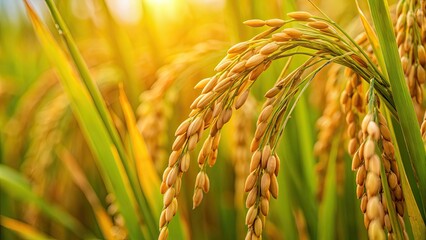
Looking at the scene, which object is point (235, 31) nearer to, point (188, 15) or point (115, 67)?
point (115, 67)

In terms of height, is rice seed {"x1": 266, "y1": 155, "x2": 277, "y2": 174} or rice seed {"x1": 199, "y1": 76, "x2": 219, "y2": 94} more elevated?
rice seed {"x1": 199, "y1": 76, "x2": 219, "y2": 94}

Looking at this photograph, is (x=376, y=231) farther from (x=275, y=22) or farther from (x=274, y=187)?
(x=275, y=22)

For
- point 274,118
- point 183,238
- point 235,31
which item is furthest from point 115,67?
point 274,118

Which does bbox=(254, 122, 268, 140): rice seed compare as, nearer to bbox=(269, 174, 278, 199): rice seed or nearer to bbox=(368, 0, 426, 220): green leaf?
bbox=(269, 174, 278, 199): rice seed

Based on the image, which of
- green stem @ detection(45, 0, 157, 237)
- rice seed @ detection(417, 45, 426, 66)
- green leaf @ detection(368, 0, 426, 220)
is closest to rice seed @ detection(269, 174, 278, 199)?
green leaf @ detection(368, 0, 426, 220)

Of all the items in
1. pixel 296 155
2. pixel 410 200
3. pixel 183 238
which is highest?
pixel 410 200

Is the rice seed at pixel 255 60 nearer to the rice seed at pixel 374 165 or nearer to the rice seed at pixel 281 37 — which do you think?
the rice seed at pixel 281 37

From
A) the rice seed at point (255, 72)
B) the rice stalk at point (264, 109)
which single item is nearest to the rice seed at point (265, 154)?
the rice stalk at point (264, 109)

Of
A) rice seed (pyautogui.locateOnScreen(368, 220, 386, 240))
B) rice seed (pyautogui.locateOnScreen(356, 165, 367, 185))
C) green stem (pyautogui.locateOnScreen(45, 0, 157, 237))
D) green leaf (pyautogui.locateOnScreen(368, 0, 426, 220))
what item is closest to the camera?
rice seed (pyautogui.locateOnScreen(368, 220, 386, 240))
